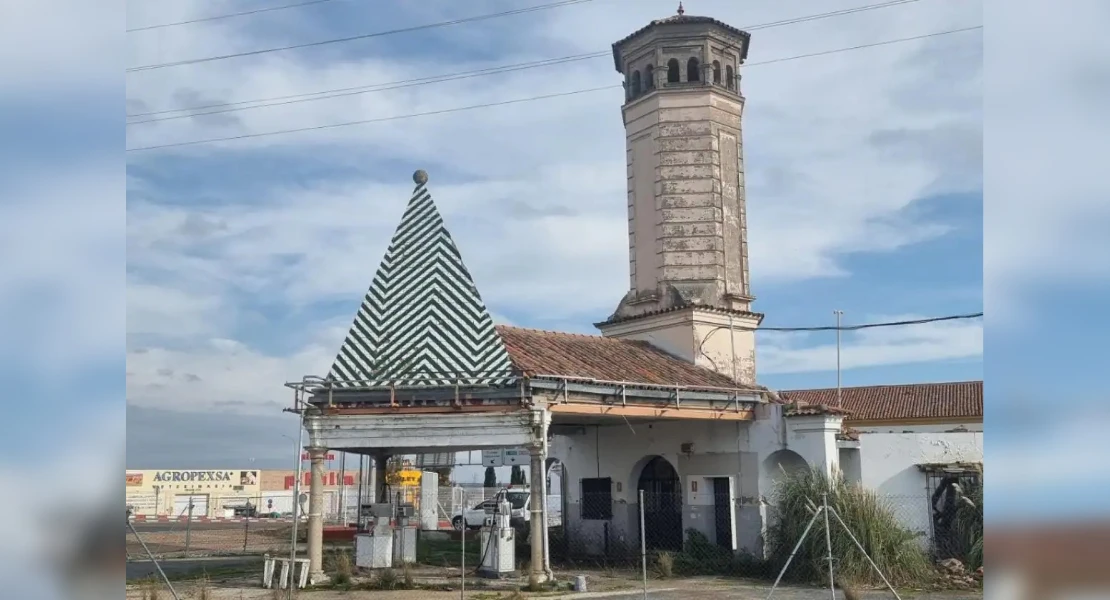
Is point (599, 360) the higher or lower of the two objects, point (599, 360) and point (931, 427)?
the higher

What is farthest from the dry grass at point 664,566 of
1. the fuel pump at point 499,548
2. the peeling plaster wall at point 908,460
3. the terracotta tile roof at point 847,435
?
the terracotta tile roof at point 847,435

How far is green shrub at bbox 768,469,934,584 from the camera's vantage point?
16.8 m

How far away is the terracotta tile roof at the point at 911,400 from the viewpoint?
37625mm

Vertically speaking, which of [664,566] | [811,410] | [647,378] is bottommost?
[664,566]

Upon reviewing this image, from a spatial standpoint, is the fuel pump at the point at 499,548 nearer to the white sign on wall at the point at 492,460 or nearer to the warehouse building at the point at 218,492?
the warehouse building at the point at 218,492

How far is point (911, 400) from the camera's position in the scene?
1608 inches

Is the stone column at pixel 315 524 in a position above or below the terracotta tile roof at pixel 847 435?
below

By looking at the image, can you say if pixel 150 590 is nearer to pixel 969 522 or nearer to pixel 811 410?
pixel 811 410

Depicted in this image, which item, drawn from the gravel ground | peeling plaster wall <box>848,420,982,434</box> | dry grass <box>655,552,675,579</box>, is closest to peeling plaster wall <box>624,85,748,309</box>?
dry grass <box>655,552,675,579</box>

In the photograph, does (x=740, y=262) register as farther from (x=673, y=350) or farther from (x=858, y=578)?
(x=858, y=578)

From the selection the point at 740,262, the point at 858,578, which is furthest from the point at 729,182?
the point at 858,578

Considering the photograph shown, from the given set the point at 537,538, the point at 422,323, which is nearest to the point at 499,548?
the point at 537,538

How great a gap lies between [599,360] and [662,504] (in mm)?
4806

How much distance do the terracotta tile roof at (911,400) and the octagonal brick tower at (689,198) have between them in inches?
592
